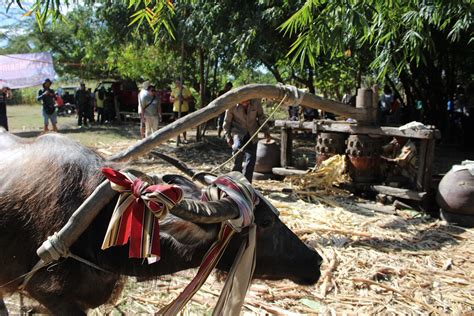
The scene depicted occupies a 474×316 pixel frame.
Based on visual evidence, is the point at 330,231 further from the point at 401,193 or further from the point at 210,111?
the point at 210,111

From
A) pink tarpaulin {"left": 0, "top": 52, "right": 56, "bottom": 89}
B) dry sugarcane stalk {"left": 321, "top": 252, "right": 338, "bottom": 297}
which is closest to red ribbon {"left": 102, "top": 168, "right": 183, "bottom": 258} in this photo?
dry sugarcane stalk {"left": 321, "top": 252, "right": 338, "bottom": 297}

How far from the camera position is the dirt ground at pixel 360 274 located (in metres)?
3.98

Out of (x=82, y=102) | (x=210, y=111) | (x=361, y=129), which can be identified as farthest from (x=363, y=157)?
(x=82, y=102)

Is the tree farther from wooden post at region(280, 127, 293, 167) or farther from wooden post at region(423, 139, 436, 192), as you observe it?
wooden post at region(280, 127, 293, 167)

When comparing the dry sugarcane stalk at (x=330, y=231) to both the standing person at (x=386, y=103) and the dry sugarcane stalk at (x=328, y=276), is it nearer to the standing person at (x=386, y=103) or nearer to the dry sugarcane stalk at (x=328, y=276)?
the dry sugarcane stalk at (x=328, y=276)

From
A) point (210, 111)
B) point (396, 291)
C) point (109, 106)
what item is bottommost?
point (396, 291)

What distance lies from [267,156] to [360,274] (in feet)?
14.2

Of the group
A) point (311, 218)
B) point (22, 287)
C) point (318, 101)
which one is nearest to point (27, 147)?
point (22, 287)

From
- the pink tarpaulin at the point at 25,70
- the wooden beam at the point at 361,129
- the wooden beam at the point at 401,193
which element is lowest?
the wooden beam at the point at 401,193

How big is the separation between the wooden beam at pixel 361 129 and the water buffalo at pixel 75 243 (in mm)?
4659

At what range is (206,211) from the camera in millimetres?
2100

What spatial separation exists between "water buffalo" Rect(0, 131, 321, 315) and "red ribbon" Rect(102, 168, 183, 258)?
29cm

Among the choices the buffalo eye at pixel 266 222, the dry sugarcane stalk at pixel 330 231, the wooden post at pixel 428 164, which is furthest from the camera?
the wooden post at pixel 428 164

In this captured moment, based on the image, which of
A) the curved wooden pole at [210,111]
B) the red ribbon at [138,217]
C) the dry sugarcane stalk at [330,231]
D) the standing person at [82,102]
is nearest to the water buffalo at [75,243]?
the red ribbon at [138,217]
